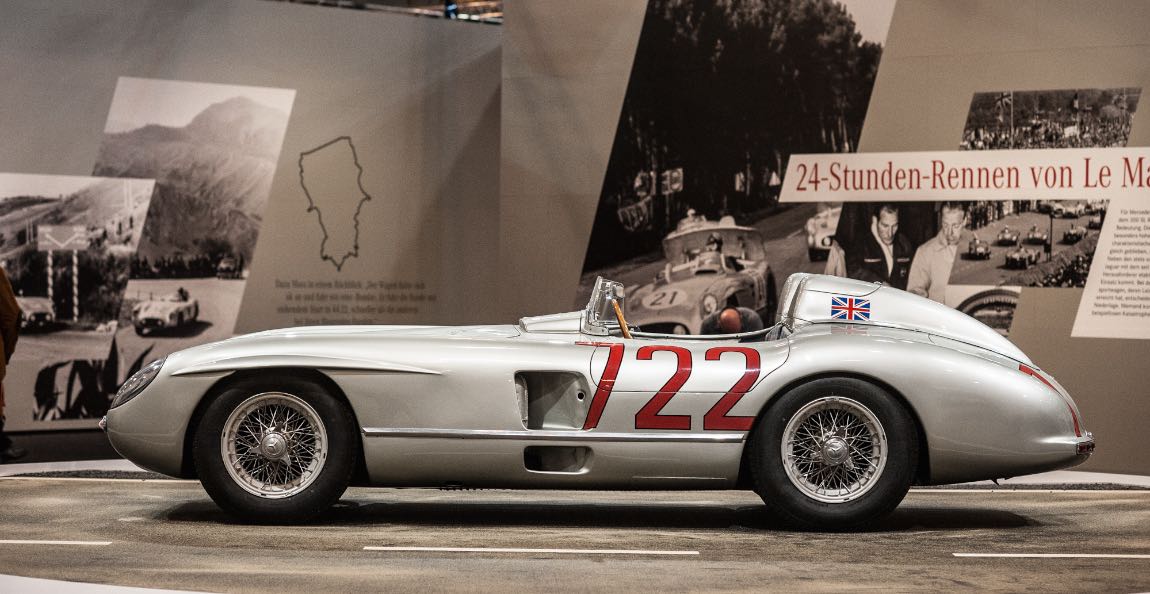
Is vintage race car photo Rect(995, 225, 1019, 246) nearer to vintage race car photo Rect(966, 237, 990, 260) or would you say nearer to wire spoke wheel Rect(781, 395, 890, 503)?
vintage race car photo Rect(966, 237, 990, 260)

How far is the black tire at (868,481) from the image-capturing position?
5.06 meters

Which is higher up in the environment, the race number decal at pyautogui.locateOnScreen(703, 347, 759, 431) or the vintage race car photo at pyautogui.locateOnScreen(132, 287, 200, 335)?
the vintage race car photo at pyautogui.locateOnScreen(132, 287, 200, 335)

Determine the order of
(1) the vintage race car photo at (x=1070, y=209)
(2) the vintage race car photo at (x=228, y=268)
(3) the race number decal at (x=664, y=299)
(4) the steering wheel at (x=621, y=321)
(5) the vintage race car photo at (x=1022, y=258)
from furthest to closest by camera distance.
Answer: (2) the vintage race car photo at (x=228, y=268) < (3) the race number decal at (x=664, y=299) < (5) the vintage race car photo at (x=1022, y=258) < (1) the vintage race car photo at (x=1070, y=209) < (4) the steering wheel at (x=621, y=321)

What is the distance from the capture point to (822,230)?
28.5ft

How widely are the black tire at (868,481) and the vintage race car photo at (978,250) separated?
347cm

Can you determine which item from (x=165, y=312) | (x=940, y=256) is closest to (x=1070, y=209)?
(x=940, y=256)

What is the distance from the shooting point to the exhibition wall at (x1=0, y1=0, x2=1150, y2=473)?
809 centimetres

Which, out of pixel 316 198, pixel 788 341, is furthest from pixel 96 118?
pixel 788 341

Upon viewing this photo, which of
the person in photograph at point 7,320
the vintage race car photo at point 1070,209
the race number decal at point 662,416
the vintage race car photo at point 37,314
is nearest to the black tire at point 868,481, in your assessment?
the race number decal at point 662,416

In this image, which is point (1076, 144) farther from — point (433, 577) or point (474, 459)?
point (433, 577)

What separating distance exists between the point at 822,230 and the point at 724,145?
1.01 metres

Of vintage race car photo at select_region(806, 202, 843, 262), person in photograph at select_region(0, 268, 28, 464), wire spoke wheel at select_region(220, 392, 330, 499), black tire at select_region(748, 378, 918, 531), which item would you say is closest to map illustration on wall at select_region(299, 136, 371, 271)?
person in photograph at select_region(0, 268, 28, 464)

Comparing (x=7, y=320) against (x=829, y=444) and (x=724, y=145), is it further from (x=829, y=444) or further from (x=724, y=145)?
(x=829, y=444)

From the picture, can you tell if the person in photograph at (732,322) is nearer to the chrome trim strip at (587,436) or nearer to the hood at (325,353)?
the chrome trim strip at (587,436)
